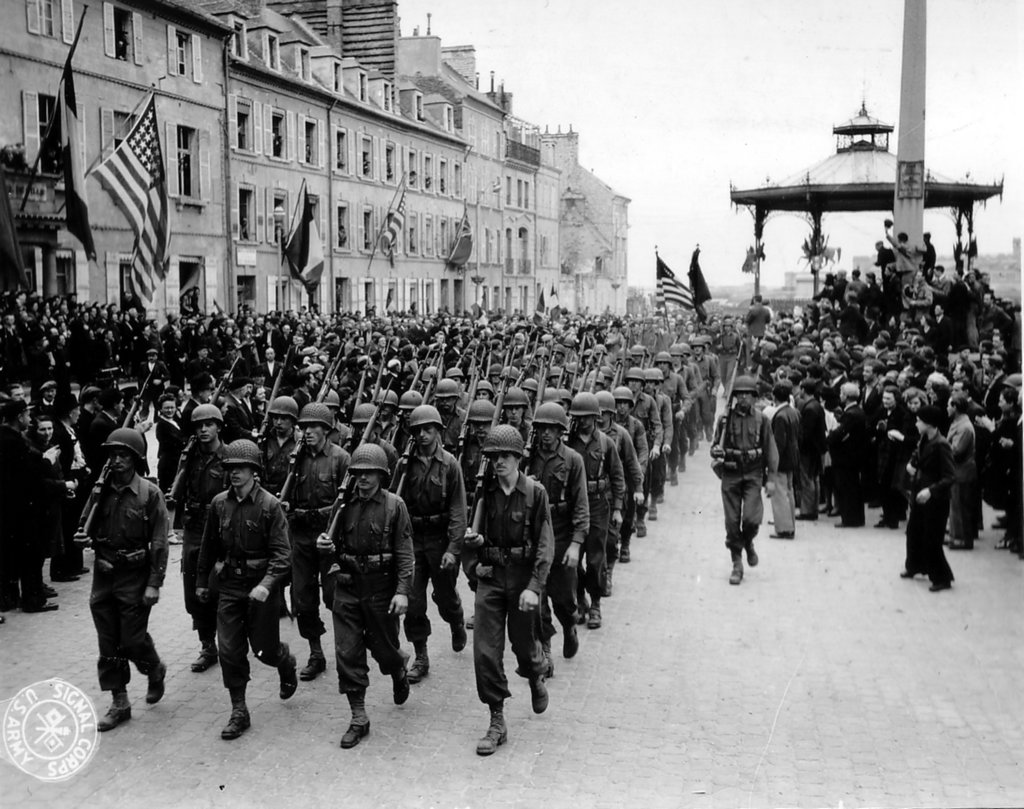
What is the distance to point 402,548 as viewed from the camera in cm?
710

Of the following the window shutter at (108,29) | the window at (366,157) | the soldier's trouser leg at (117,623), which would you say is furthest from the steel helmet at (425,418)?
the window at (366,157)

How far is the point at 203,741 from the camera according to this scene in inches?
267

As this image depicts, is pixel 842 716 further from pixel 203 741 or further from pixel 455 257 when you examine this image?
pixel 455 257

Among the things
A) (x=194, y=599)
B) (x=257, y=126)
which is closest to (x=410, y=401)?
(x=194, y=599)

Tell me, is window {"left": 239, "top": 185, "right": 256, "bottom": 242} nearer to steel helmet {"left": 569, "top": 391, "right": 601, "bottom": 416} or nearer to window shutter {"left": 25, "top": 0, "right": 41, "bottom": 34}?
window shutter {"left": 25, "top": 0, "right": 41, "bottom": 34}

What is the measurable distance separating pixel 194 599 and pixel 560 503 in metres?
2.96

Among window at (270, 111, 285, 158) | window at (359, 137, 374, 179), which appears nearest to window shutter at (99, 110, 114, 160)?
window at (270, 111, 285, 158)

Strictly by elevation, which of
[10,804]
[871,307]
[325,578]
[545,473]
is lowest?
[10,804]

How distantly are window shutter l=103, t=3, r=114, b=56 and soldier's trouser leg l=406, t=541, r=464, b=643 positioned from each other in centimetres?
2144

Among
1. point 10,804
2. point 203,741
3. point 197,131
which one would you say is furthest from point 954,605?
point 197,131

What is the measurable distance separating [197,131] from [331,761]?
27.1m

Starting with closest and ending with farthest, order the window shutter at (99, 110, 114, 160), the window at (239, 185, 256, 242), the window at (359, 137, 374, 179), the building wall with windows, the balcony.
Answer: the building wall with windows → the window shutter at (99, 110, 114, 160) → the window at (239, 185, 256, 242) → the window at (359, 137, 374, 179) → the balcony

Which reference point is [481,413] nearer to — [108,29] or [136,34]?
[108,29]

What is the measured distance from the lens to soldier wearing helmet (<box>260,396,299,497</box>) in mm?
8742
